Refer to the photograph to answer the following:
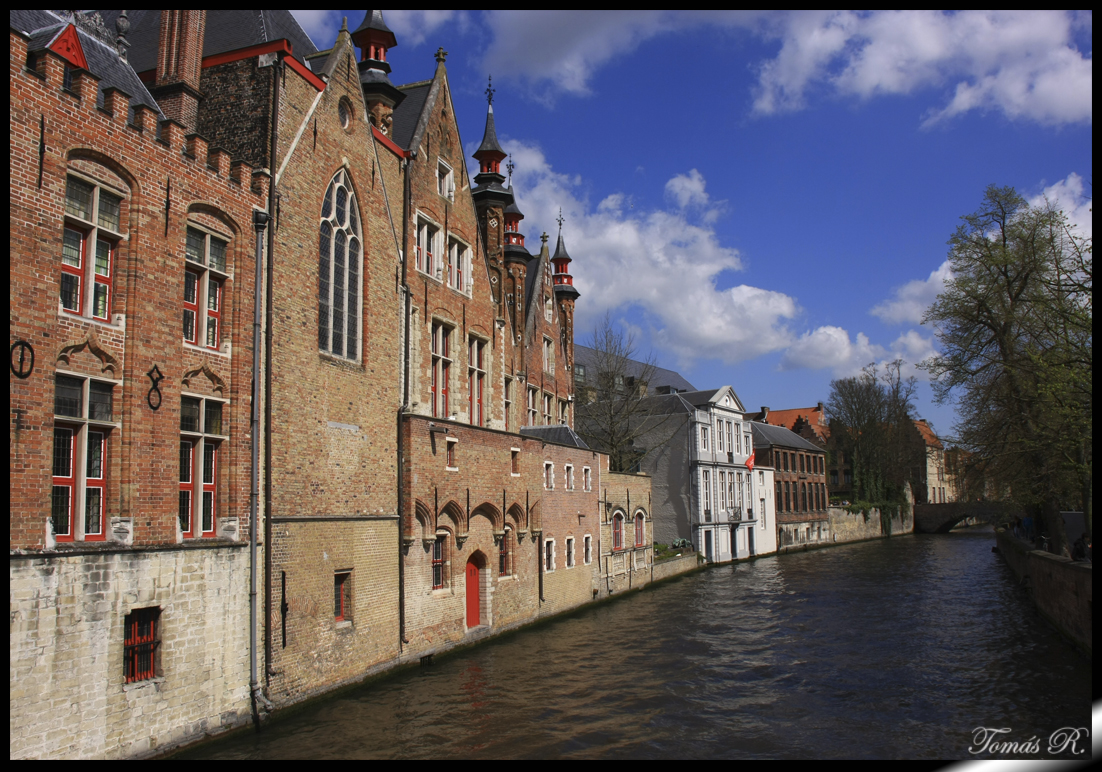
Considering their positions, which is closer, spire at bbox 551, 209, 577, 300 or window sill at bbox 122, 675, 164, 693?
window sill at bbox 122, 675, 164, 693

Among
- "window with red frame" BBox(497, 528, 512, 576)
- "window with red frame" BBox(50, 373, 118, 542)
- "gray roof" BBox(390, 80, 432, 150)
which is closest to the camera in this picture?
"window with red frame" BBox(50, 373, 118, 542)

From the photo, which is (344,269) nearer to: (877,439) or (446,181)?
(446,181)

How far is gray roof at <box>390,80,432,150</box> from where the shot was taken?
2228 centimetres

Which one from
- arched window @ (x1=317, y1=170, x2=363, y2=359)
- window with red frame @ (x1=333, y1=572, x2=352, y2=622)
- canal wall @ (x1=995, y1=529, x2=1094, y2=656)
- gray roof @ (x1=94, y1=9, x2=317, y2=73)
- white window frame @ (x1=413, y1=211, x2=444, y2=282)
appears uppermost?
gray roof @ (x1=94, y1=9, x2=317, y2=73)

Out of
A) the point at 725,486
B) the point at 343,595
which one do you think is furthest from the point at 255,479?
the point at 725,486

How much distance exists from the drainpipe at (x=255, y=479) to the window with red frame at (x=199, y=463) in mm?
583

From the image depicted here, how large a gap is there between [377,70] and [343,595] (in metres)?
13.9

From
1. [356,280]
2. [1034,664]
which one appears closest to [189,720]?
[356,280]

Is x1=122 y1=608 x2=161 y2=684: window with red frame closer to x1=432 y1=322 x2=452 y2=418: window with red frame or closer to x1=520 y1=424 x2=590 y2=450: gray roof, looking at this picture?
x1=432 y1=322 x2=452 y2=418: window with red frame

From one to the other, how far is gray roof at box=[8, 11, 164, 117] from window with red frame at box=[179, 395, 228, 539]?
5202 millimetres

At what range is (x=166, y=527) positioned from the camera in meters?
Result: 12.7

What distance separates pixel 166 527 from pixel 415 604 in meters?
7.42

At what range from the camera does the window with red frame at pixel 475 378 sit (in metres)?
24.5

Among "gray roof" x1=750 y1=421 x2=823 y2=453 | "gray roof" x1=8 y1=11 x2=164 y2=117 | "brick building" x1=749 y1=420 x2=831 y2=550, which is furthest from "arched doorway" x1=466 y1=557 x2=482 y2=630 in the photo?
"gray roof" x1=750 y1=421 x2=823 y2=453
